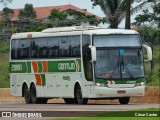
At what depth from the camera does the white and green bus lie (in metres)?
36.6

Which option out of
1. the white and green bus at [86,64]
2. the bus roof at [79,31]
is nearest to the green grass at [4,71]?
the bus roof at [79,31]

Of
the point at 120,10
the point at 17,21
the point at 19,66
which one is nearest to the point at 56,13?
the point at 17,21

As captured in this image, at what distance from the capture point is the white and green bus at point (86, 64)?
120 feet

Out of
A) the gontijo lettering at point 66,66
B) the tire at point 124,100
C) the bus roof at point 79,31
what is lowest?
the tire at point 124,100

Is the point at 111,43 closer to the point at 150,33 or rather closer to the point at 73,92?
the point at 73,92

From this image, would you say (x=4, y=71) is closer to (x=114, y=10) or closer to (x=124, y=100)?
(x=114, y=10)

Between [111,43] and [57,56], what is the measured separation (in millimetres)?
3204

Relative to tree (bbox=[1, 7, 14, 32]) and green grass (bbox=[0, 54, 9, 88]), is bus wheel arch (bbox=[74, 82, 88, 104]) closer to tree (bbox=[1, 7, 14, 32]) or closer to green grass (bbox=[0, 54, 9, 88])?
green grass (bbox=[0, 54, 9, 88])

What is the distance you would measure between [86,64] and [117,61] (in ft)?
4.50

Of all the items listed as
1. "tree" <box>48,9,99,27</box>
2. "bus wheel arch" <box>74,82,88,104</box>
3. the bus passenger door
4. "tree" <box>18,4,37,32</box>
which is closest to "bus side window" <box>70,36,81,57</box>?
"bus wheel arch" <box>74,82,88,104</box>

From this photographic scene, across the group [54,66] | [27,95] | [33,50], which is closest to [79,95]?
[54,66]

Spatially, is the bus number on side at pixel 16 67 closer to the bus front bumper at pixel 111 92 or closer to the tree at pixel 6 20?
the bus front bumper at pixel 111 92

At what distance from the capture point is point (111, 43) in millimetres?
37031

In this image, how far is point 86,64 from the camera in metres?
37.1
